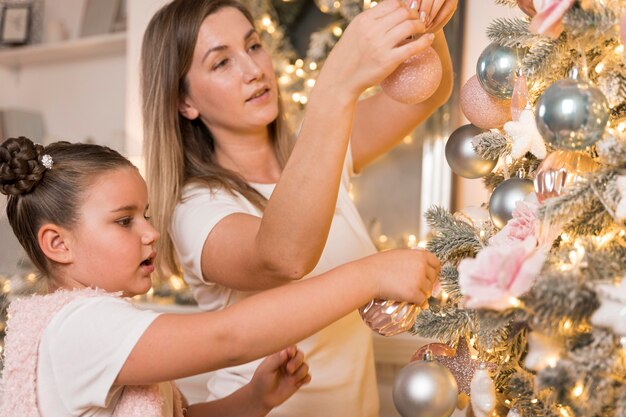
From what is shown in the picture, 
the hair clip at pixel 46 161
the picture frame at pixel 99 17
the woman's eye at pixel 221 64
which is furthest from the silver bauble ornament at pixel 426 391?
the picture frame at pixel 99 17

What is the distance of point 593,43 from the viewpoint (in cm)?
81

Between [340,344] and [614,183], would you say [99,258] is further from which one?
[614,183]

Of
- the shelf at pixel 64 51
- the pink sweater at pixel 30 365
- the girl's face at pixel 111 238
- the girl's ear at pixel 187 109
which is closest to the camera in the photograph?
the pink sweater at pixel 30 365

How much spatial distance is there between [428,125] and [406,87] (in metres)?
1.17

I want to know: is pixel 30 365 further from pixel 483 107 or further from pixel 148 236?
pixel 483 107

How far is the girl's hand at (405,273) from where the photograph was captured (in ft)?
3.06

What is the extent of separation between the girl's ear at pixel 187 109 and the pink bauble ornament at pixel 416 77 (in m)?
0.63

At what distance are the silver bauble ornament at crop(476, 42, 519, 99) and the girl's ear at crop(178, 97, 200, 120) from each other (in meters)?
0.73

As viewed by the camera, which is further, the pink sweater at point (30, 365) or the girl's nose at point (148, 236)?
the girl's nose at point (148, 236)

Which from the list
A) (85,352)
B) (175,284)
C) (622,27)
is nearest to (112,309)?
(85,352)

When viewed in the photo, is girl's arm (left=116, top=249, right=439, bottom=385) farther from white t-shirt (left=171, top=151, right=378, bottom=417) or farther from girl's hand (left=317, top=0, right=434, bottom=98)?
white t-shirt (left=171, top=151, right=378, bottom=417)

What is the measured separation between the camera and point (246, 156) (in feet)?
5.16

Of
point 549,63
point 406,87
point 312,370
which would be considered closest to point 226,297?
point 312,370

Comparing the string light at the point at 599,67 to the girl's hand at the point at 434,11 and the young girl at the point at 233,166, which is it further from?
the young girl at the point at 233,166
